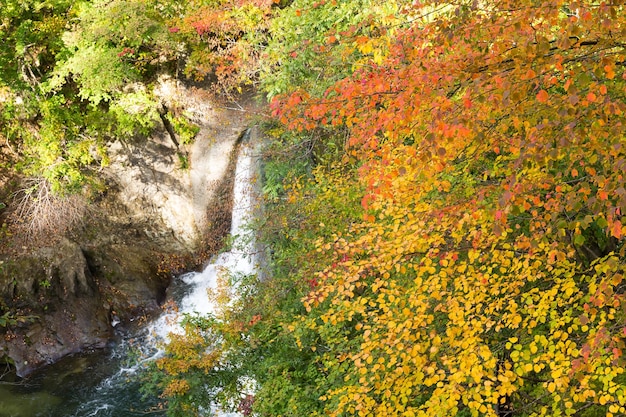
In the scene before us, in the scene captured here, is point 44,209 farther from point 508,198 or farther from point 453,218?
point 508,198

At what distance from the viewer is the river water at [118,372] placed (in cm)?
1112

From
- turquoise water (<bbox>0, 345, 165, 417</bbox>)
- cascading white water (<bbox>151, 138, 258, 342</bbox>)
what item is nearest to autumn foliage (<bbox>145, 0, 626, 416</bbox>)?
cascading white water (<bbox>151, 138, 258, 342</bbox>)

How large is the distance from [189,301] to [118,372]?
8.72 ft

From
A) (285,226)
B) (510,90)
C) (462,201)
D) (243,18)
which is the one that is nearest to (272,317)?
(285,226)

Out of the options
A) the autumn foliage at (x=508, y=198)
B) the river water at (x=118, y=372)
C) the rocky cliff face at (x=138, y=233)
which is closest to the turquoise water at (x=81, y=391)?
the river water at (x=118, y=372)

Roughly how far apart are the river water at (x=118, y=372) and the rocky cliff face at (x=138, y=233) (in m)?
0.58

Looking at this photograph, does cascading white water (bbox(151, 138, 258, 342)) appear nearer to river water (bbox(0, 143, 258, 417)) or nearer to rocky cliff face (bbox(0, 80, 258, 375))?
river water (bbox(0, 143, 258, 417))

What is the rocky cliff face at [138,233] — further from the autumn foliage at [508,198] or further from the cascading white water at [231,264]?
the autumn foliage at [508,198]

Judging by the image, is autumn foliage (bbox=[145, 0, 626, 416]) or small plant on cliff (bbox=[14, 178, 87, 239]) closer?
autumn foliage (bbox=[145, 0, 626, 416])

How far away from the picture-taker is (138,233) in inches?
611

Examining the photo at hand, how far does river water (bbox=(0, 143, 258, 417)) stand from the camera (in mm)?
11117

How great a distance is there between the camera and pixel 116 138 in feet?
50.1

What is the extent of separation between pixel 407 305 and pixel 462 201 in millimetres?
1466

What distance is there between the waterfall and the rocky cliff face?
1.89 feet
